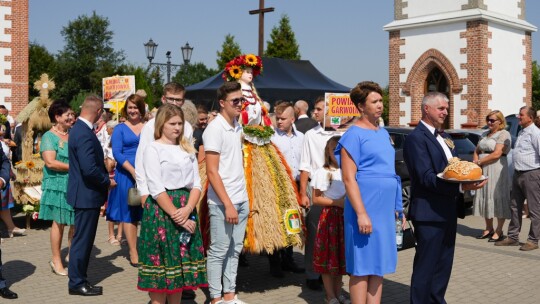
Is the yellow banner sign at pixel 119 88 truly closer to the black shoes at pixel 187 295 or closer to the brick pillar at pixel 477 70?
the black shoes at pixel 187 295

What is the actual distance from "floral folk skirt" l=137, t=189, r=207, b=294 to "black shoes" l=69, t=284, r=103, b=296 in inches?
62.3

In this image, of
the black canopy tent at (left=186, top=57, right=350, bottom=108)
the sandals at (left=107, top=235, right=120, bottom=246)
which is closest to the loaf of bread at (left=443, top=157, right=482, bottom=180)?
the sandals at (left=107, top=235, right=120, bottom=246)

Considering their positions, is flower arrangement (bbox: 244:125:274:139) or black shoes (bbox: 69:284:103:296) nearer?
flower arrangement (bbox: 244:125:274:139)

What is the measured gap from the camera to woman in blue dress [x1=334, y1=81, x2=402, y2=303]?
4.57m

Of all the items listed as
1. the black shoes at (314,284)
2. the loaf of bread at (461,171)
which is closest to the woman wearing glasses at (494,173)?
the black shoes at (314,284)

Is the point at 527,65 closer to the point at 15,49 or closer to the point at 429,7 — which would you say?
the point at 429,7

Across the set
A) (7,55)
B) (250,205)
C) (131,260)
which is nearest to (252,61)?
(250,205)

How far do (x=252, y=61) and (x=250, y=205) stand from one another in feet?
5.05

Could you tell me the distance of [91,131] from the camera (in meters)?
5.96

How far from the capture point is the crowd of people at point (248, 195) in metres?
4.64

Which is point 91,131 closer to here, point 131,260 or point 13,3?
point 131,260

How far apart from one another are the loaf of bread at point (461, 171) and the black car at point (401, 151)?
20.4 ft

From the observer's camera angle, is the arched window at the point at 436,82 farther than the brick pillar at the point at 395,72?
No

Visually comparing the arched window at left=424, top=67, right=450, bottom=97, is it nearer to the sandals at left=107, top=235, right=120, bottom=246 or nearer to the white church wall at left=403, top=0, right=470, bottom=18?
the white church wall at left=403, top=0, right=470, bottom=18
